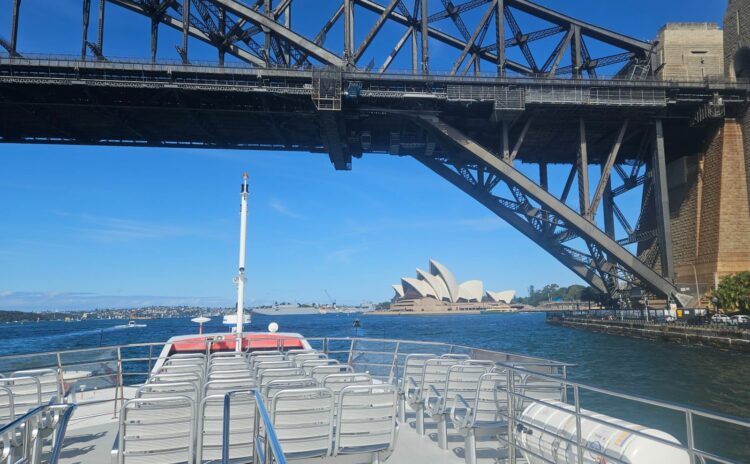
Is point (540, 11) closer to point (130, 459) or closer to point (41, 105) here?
point (41, 105)

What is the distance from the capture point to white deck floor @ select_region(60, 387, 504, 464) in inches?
243

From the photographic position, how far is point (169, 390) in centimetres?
496

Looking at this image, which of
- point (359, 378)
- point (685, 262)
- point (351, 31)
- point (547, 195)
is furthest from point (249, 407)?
point (685, 262)

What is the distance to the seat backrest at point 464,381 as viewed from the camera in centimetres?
666

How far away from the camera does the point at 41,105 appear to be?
38.6 meters

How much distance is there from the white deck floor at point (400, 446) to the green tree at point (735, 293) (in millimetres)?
36289

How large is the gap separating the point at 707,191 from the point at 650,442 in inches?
1806

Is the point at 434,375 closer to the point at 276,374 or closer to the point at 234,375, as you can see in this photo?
the point at 276,374

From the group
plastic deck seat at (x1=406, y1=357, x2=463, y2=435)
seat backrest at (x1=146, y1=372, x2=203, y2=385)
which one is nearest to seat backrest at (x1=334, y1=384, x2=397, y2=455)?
seat backrest at (x1=146, y1=372, x2=203, y2=385)

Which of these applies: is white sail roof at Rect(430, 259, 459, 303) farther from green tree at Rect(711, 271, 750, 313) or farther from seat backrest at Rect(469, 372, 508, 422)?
seat backrest at Rect(469, 372, 508, 422)

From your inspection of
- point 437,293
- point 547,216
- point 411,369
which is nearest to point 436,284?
point 437,293

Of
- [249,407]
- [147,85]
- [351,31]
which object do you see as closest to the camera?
[249,407]

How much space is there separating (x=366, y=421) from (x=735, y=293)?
132 feet

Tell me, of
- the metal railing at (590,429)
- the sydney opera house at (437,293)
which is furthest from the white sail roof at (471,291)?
the metal railing at (590,429)
